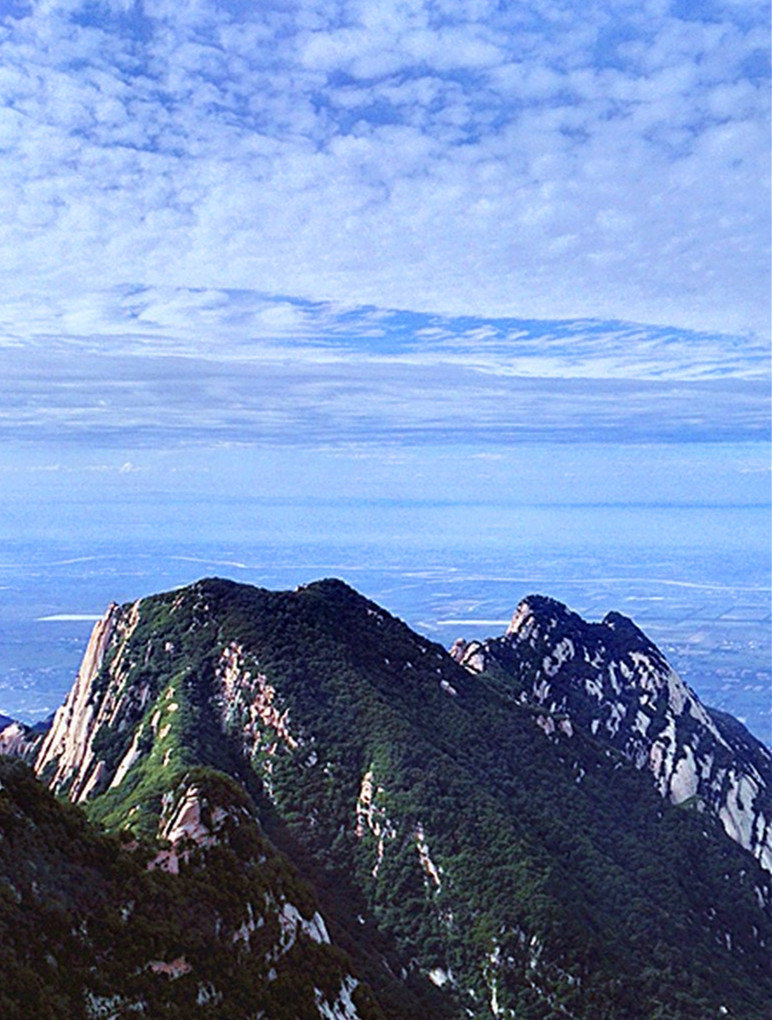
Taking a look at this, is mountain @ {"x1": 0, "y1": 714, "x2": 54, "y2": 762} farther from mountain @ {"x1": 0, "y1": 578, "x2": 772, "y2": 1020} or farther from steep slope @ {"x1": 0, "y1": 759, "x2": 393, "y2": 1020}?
steep slope @ {"x1": 0, "y1": 759, "x2": 393, "y2": 1020}

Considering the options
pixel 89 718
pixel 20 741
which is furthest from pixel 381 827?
pixel 20 741

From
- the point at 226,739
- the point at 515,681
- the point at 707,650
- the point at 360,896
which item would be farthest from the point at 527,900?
the point at 707,650

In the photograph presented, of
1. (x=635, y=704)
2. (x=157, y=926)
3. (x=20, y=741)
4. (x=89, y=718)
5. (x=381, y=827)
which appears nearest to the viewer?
(x=157, y=926)

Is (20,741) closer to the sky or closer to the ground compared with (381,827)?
closer to the sky

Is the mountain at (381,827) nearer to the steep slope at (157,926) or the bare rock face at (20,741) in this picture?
the steep slope at (157,926)

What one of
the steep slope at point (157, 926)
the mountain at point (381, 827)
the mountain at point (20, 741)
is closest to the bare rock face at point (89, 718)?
the mountain at point (381, 827)

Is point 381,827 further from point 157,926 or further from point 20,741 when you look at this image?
point 20,741

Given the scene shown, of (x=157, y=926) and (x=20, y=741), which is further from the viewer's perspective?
(x=20, y=741)

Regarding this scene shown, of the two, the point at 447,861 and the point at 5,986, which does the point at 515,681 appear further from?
the point at 5,986
